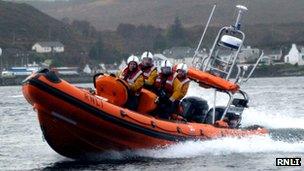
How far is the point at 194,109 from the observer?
21.5 metres

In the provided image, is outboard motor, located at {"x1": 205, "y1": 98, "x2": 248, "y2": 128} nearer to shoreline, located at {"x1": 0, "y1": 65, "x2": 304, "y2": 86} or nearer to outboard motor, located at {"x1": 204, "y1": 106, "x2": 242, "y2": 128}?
outboard motor, located at {"x1": 204, "y1": 106, "x2": 242, "y2": 128}

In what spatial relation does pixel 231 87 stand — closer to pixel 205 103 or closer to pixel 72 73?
pixel 205 103

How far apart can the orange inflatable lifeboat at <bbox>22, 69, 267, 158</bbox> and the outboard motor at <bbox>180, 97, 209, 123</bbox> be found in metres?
1.20

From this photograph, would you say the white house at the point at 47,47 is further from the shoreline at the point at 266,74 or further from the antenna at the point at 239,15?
the antenna at the point at 239,15

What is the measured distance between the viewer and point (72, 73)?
4902 inches

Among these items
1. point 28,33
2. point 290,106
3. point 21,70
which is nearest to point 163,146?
point 290,106

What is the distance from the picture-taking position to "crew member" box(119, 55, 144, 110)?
1959 cm

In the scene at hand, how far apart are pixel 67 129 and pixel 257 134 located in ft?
17.3

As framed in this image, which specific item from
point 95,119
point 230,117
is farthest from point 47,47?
point 95,119

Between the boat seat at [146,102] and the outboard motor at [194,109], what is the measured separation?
156cm

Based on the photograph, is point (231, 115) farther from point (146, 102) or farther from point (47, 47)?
point (47, 47)

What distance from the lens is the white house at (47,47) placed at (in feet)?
495

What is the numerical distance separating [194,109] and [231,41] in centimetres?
246

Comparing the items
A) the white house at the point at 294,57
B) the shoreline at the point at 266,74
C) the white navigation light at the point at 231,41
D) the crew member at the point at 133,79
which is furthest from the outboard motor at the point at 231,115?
the white house at the point at 294,57
